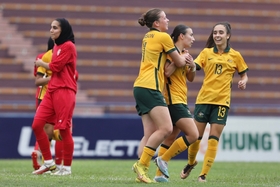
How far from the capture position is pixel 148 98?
7379 millimetres

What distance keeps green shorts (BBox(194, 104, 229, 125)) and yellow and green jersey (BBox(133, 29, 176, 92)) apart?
1.03 m

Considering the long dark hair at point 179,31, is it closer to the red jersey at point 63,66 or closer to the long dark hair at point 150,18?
the long dark hair at point 150,18

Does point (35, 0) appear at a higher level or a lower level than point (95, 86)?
higher

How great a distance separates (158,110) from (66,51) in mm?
1995

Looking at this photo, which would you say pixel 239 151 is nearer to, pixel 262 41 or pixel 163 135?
pixel 262 41

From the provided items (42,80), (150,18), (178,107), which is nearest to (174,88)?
(178,107)

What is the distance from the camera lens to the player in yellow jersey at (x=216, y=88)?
27.1 ft

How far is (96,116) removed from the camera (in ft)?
48.4

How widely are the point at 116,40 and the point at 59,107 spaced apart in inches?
425

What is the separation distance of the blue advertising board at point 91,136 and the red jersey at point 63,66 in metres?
5.54

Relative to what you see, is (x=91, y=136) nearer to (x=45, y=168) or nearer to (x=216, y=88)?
(x=45, y=168)

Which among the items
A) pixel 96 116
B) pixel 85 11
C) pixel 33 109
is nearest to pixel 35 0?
pixel 85 11

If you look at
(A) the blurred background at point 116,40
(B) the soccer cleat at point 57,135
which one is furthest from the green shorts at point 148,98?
(A) the blurred background at point 116,40

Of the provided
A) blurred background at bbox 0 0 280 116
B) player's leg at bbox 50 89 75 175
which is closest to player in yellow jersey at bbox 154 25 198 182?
player's leg at bbox 50 89 75 175
